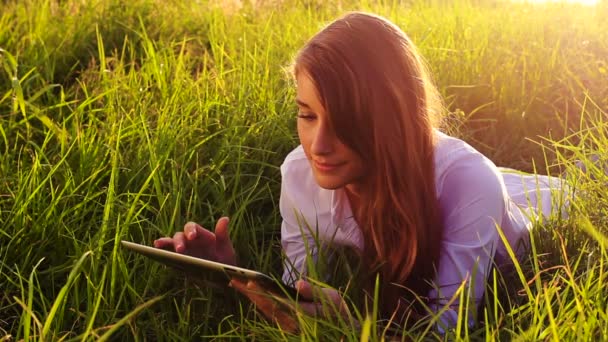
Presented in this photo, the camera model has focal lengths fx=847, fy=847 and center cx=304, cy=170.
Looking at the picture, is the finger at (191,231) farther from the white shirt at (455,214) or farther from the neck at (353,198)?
the neck at (353,198)

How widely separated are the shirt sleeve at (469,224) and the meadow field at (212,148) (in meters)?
0.10

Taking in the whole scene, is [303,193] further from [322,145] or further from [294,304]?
[294,304]

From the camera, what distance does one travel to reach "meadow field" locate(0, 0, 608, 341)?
200 centimetres

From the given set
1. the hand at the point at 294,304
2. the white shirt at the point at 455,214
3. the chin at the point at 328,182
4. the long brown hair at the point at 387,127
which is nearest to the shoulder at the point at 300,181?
the white shirt at the point at 455,214

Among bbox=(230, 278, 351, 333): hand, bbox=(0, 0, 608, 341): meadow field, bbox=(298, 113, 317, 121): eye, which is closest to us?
bbox=(230, 278, 351, 333): hand

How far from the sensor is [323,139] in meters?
2.04

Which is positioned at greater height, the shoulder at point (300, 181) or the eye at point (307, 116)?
the eye at point (307, 116)

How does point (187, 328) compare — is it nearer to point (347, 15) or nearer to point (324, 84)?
point (324, 84)

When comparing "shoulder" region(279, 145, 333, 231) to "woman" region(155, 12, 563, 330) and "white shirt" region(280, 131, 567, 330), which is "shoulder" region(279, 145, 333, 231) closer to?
"white shirt" region(280, 131, 567, 330)

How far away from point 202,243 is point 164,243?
106mm

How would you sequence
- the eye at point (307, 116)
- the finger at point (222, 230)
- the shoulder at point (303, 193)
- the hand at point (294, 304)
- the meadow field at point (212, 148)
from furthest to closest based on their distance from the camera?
the shoulder at point (303, 193)
the finger at point (222, 230)
the eye at point (307, 116)
the meadow field at point (212, 148)
the hand at point (294, 304)

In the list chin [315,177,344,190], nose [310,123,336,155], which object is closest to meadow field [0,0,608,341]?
chin [315,177,344,190]

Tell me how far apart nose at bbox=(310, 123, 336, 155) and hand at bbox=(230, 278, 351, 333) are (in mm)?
346

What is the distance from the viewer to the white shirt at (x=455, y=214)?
215cm
